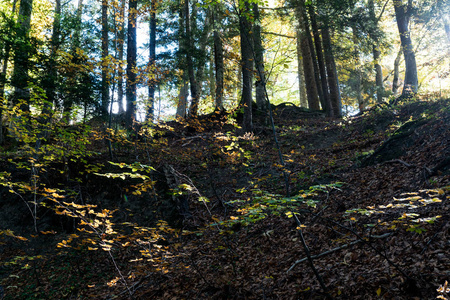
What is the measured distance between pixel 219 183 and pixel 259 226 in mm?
2770

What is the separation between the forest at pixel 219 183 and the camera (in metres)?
3.10

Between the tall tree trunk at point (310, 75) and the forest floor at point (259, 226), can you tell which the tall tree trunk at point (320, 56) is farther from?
the forest floor at point (259, 226)

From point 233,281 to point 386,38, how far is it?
46.0ft

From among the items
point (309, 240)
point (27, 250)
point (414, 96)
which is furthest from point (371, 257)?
point (414, 96)

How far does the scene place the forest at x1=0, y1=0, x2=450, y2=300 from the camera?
3104 mm

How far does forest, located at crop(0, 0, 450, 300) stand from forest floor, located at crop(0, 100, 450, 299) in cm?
4

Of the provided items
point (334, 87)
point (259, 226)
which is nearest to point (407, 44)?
point (334, 87)

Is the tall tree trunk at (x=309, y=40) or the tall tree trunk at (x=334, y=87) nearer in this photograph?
the tall tree trunk at (x=309, y=40)

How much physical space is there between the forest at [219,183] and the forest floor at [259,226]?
4 cm

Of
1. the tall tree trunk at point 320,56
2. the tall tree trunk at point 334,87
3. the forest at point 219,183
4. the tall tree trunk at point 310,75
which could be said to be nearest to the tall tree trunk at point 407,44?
the forest at point 219,183

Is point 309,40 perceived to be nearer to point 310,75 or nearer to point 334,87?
point 310,75

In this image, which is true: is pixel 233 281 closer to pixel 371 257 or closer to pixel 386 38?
pixel 371 257

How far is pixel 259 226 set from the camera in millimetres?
5523

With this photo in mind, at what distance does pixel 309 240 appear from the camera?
428 centimetres
